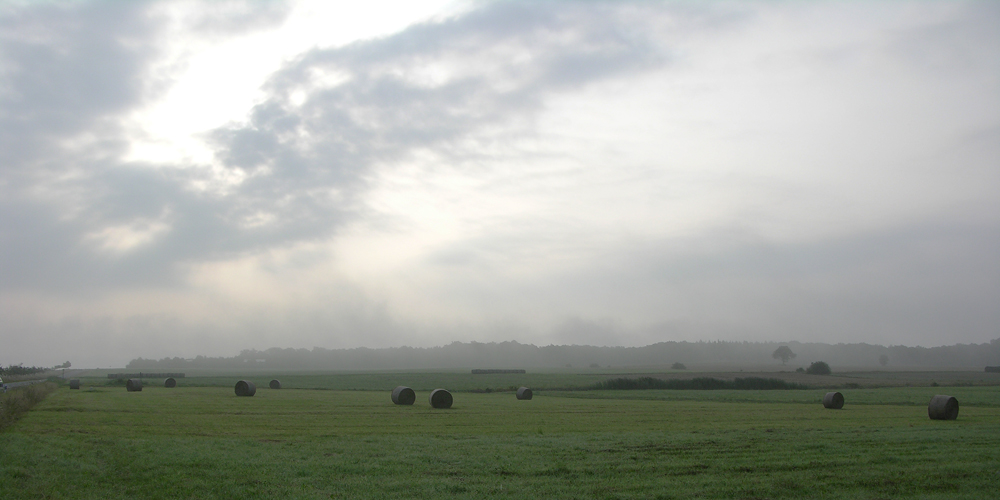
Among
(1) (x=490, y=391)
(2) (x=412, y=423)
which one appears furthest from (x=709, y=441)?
(1) (x=490, y=391)

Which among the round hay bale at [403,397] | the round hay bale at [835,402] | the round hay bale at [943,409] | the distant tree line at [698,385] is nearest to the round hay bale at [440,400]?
the round hay bale at [403,397]

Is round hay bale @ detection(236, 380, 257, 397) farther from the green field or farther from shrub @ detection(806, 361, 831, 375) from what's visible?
shrub @ detection(806, 361, 831, 375)

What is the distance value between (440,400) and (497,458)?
17.7 meters

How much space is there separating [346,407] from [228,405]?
6.48 metres

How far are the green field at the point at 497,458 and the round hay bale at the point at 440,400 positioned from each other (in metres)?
7.84

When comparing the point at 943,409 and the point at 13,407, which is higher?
the point at 13,407

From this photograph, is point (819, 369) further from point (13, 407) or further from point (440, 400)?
point (13, 407)

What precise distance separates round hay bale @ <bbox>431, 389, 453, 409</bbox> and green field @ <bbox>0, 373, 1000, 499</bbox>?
7.84 meters

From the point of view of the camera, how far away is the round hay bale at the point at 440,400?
30.6 metres

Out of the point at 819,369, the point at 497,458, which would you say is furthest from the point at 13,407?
the point at 819,369

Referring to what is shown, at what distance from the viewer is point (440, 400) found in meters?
30.8

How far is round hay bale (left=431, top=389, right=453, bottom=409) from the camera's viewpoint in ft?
100

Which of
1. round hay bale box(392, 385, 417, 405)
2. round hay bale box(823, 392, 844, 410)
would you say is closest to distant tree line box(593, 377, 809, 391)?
round hay bale box(823, 392, 844, 410)

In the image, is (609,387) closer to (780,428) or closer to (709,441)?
(780,428)
